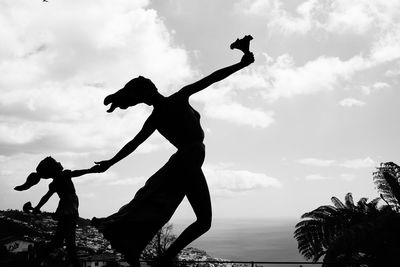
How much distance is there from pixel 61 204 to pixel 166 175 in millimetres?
3085

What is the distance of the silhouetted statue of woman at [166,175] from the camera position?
2.66m

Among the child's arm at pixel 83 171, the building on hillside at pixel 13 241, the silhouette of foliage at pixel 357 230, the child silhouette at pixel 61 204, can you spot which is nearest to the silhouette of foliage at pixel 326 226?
the silhouette of foliage at pixel 357 230

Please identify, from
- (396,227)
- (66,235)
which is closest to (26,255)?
(66,235)

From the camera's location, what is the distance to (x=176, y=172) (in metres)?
2.81

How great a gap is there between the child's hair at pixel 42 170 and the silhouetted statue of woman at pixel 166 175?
1.98 meters

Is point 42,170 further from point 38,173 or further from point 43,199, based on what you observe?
point 43,199

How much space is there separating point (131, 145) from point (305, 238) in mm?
16613

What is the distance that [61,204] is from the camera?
17.1ft

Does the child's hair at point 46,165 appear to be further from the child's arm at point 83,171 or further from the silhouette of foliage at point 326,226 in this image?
the silhouette of foliage at point 326,226

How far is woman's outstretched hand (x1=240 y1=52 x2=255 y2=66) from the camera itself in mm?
2943

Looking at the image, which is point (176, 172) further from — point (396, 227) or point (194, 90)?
point (396, 227)

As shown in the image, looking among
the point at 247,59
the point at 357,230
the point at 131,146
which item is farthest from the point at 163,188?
the point at 357,230

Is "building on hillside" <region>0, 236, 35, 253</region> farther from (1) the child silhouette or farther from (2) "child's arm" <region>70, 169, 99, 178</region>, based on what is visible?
(2) "child's arm" <region>70, 169, 99, 178</region>

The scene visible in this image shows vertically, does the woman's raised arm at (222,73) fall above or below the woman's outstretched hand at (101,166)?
above
